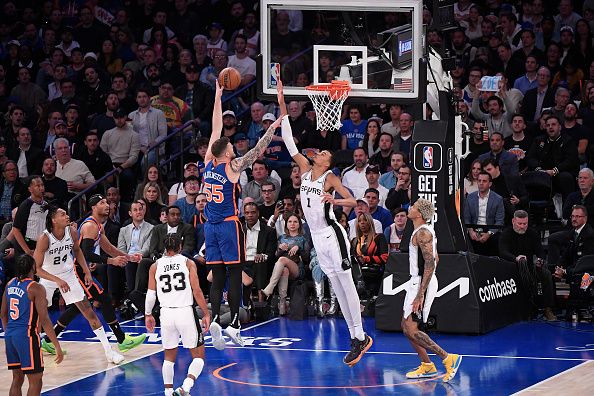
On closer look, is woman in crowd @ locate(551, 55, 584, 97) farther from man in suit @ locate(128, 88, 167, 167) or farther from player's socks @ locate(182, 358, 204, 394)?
player's socks @ locate(182, 358, 204, 394)

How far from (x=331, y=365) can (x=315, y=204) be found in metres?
1.80

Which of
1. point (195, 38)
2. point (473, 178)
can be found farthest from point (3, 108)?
point (473, 178)

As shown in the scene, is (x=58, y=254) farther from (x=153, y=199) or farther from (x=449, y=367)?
(x=153, y=199)

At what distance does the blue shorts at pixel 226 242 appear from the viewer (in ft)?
40.0

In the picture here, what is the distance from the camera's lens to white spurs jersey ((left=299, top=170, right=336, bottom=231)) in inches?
491

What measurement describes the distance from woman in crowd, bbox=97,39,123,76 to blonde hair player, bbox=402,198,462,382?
447 inches

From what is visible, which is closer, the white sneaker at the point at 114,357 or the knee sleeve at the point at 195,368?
the knee sleeve at the point at 195,368

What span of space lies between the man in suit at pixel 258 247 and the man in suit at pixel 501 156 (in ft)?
11.0

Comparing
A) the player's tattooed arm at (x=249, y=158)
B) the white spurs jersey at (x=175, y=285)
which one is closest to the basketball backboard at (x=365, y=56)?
the player's tattooed arm at (x=249, y=158)

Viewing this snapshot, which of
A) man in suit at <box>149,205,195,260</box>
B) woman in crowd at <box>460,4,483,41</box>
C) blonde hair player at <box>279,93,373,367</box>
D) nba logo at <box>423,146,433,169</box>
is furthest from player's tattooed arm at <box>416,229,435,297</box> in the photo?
woman in crowd at <box>460,4,483,41</box>

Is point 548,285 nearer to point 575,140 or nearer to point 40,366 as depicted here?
point 575,140

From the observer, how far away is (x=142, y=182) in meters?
18.5

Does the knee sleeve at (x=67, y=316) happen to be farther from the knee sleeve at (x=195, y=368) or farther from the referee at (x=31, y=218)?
the knee sleeve at (x=195, y=368)

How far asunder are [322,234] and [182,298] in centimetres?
233
